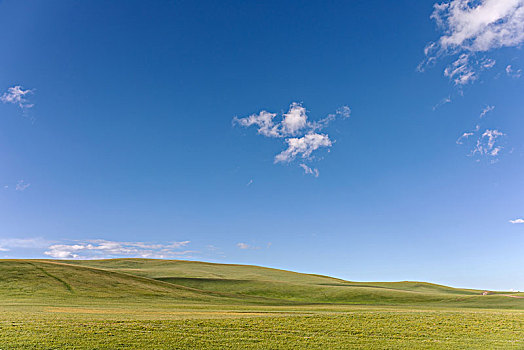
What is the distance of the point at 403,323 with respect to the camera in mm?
25922

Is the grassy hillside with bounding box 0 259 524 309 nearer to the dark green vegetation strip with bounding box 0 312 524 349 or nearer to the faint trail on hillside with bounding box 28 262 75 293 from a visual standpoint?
the faint trail on hillside with bounding box 28 262 75 293

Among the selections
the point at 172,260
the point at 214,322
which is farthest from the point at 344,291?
the point at 172,260

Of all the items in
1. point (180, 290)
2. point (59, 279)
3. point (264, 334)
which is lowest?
point (180, 290)

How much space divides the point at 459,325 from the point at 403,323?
4.17 meters

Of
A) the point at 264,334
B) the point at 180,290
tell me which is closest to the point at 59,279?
the point at 180,290

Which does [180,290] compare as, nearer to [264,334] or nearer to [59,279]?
[59,279]

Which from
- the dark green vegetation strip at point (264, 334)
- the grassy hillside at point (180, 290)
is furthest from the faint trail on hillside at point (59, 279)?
the dark green vegetation strip at point (264, 334)

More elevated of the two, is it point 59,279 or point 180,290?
point 59,279

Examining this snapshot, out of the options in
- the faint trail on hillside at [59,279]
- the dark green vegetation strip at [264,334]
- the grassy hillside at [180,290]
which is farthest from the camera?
the faint trail on hillside at [59,279]

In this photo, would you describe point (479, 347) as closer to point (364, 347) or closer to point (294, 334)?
point (364, 347)

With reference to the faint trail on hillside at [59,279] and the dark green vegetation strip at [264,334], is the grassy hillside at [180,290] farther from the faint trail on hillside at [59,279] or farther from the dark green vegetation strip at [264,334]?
the dark green vegetation strip at [264,334]

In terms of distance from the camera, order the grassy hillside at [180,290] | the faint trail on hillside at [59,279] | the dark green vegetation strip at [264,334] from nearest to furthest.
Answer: the dark green vegetation strip at [264,334], the grassy hillside at [180,290], the faint trail on hillside at [59,279]

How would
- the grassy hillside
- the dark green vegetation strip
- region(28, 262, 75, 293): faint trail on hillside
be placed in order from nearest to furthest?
the dark green vegetation strip
the grassy hillside
region(28, 262, 75, 293): faint trail on hillside

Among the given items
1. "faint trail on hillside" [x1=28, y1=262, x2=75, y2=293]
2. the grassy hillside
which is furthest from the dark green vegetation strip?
"faint trail on hillside" [x1=28, y1=262, x2=75, y2=293]
